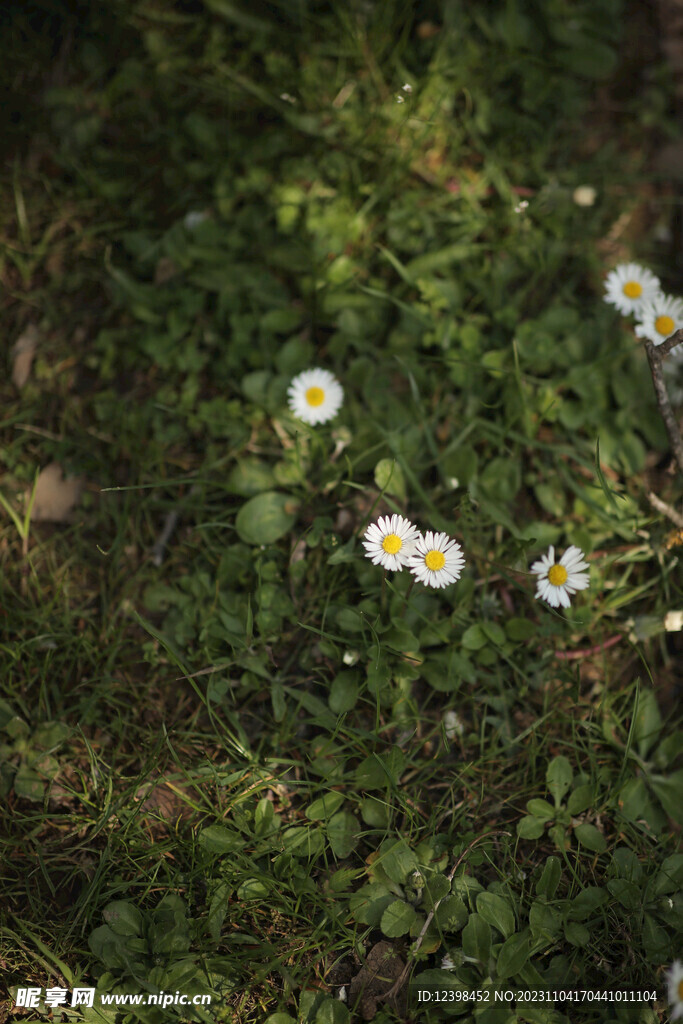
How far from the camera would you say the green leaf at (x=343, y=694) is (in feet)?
5.58

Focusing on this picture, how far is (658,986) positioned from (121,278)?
7.66 feet

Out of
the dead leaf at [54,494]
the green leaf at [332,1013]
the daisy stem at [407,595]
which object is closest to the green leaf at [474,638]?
the daisy stem at [407,595]

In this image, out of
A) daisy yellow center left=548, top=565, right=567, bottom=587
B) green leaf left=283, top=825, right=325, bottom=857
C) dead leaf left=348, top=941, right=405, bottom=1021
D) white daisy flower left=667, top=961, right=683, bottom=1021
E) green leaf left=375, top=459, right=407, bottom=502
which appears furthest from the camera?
green leaf left=375, top=459, right=407, bottom=502

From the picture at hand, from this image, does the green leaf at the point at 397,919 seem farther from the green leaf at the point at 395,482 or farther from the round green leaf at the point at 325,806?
the green leaf at the point at 395,482

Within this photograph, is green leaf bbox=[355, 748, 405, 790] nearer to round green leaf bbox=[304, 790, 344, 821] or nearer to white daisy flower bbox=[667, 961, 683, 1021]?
round green leaf bbox=[304, 790, 344, 821]

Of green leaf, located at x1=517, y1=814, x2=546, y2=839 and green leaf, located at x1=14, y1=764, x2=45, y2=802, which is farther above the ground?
green leaf, located at x1=517, y1=814, x2=546, y2=839

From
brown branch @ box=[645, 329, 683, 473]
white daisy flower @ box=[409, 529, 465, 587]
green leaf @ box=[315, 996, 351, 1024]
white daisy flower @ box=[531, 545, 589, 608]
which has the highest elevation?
brown branch @ box=[645, 329, 683, 473]

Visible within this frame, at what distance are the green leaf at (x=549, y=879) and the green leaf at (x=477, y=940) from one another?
0.54 ft

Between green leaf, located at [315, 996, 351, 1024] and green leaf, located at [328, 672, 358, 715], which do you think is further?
green leaf, located at [328, 672, 358, 715]

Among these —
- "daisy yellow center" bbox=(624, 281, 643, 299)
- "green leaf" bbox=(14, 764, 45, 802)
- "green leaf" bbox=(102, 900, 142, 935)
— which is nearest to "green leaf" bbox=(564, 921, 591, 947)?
"green leaf" bbox=(102, 900, 142, 935)

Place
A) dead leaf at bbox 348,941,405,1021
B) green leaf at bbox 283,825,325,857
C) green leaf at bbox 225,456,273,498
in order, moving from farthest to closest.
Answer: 1. green leaf at bbox 225,456,273,498
2. green leaf at bbox 283,825,325,857
3. dead leaf at bbox 348,941,405,1021

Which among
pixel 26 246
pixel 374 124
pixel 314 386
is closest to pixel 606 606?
pixel 314 386

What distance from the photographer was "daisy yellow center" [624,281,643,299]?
2.00 meters

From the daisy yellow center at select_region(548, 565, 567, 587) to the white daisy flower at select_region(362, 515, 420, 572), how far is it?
0.38m
